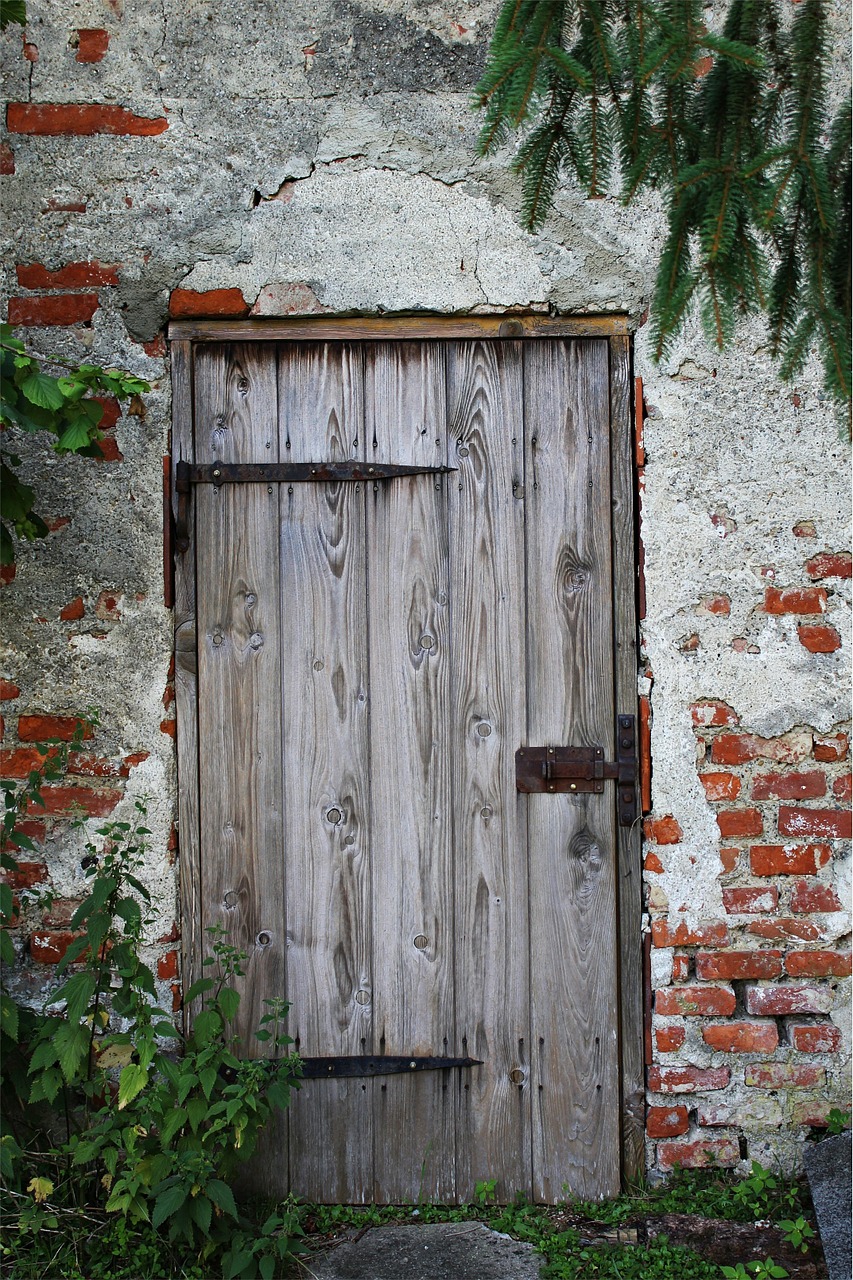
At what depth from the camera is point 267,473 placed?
8.00ft

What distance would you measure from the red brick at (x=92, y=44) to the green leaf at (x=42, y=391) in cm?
90

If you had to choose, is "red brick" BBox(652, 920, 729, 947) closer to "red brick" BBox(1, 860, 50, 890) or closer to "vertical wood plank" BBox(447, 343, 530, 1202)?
"vertical wood plank" BBox(447, 343, 530, 1202)

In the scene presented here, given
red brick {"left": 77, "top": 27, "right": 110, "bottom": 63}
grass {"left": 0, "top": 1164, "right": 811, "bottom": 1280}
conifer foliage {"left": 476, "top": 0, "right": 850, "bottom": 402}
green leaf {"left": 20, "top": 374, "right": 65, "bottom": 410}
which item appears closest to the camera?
conifer foliage {"left": 476, "top": 0, "right": 850, "bottom": 402}

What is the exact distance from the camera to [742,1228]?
7.43 feet

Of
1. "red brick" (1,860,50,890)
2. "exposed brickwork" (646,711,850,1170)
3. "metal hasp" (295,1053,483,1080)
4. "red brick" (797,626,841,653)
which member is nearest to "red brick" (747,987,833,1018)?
"exposed brickwork" (646,711,850,1170)

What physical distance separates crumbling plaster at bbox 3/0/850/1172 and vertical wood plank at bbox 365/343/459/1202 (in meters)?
0.24

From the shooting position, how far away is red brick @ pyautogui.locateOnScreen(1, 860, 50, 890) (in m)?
2.38

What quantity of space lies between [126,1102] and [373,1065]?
0.62m

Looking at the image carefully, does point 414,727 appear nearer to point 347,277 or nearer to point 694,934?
point 694,934

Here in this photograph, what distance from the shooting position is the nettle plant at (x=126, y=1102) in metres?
2.05

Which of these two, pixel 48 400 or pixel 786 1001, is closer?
pixel 48 400


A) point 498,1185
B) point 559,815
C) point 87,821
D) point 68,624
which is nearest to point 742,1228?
point 498,1185

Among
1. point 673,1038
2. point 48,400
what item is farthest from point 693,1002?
point 48,400

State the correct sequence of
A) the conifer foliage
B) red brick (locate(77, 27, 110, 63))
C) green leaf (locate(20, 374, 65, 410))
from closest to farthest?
→ 1. the conifer foliage
2. green leaf (locate(20, 374, 65, 410))
3. red brick (locate(77, 27, 110, 63))
